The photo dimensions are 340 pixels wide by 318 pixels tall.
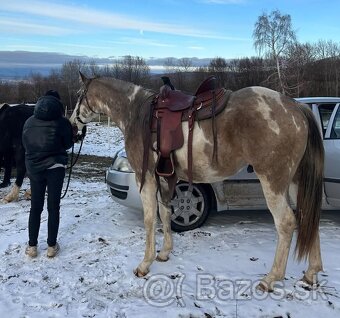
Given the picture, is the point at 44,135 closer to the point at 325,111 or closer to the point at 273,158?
Answer: the point at 273,158

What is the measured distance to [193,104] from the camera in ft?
12.7

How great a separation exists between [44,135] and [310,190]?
2.85 m

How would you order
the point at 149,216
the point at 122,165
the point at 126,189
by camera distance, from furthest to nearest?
the point at 122,165 < the point at 126,189 < the point at 149,216

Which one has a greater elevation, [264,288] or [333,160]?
[333,160]

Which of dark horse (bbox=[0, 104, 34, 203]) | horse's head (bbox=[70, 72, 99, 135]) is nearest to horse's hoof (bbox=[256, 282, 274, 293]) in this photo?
horse's head (bbox=[70, 72, 99, 135])

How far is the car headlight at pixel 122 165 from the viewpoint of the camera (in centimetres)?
538

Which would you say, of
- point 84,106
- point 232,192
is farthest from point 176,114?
point 232,192

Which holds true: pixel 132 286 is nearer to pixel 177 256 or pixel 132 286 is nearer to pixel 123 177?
pixel 177 256

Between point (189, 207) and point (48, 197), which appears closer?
point (48, 197)

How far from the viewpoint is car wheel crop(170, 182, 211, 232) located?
5.14 metres

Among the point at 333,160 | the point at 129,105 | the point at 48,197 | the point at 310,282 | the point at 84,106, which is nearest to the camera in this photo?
the point at 310,282

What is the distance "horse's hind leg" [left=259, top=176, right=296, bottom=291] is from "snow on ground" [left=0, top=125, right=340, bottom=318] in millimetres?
122

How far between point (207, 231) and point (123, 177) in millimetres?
1313

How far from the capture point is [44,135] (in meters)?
4.45
